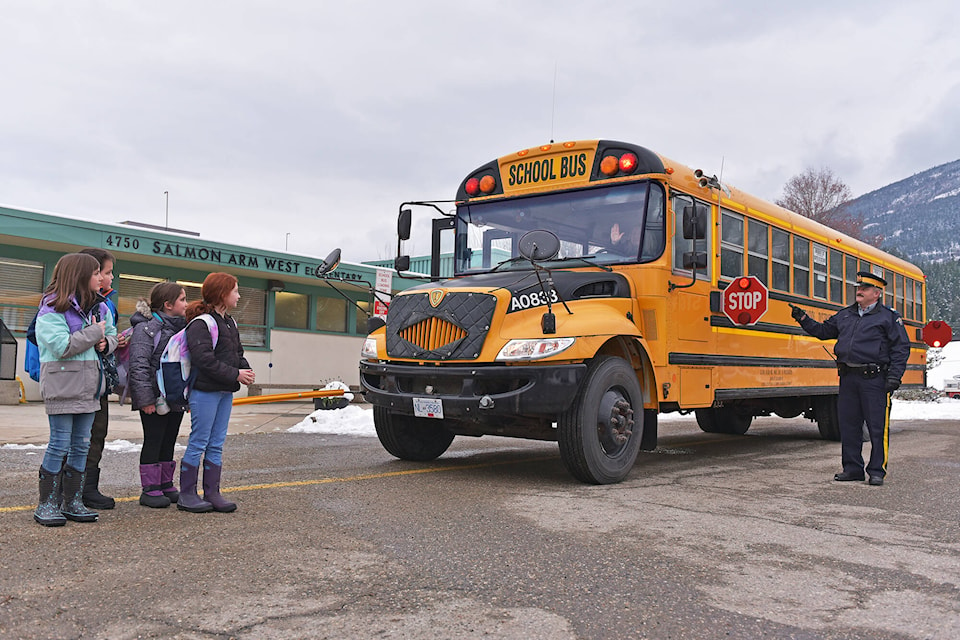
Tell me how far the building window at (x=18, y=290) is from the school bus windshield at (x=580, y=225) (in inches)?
468

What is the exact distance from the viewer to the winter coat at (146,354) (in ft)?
16.3

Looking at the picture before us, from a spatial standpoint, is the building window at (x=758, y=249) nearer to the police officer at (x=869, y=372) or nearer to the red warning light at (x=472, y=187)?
the police officer at (x=869, y=372)

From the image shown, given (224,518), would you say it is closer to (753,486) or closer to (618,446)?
(618,446)

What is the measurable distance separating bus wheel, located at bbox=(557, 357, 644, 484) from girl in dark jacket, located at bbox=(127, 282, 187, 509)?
271cm

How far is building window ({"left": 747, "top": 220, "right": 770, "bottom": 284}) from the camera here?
27.1 feet

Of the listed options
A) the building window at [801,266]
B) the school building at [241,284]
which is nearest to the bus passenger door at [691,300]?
the building window at [801,266]

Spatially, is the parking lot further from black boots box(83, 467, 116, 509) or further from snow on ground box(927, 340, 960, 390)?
snow on ground box(927, 340, 960, 390)

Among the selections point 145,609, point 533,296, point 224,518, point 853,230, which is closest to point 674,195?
point 533,296

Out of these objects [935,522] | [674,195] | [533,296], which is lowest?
[935,522]

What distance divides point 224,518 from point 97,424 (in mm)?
1072

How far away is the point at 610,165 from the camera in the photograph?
6.96 metres

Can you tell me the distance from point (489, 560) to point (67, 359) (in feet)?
8.33

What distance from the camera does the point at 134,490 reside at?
19.0 feet

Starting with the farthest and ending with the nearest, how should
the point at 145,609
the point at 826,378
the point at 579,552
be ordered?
1. the point at 826,378
2. the point at 579,552
3. the point at 145,609
